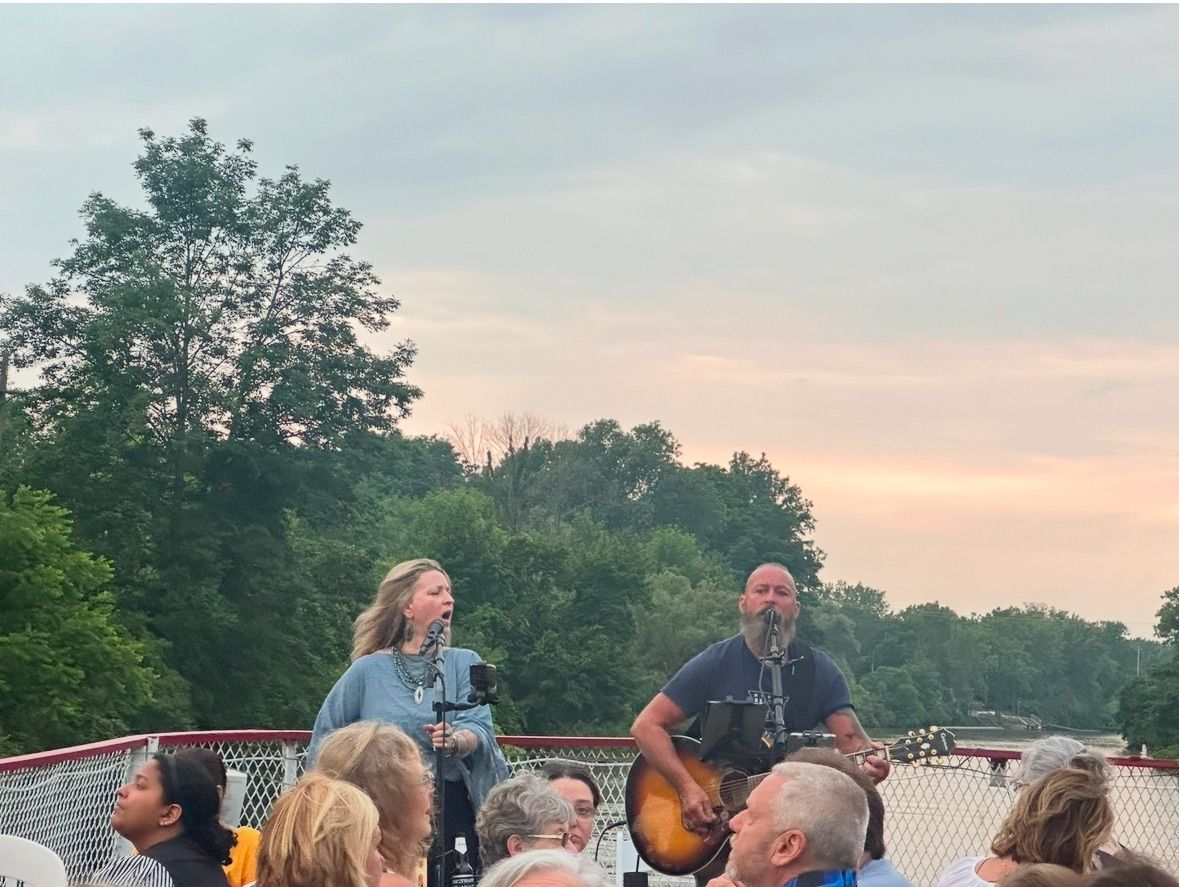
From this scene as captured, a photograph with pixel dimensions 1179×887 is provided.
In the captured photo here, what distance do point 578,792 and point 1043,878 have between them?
290cm

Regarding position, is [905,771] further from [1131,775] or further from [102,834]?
[102,834]

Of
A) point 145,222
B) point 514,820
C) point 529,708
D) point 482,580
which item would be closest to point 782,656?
point 514,820

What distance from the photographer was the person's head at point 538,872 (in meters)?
2.65

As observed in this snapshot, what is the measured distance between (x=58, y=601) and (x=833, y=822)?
29.4 meters

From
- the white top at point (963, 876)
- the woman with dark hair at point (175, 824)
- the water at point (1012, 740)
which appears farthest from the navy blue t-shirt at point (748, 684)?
the woman with dark hair at point (175, 824)

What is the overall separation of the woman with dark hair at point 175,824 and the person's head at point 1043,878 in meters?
2.16

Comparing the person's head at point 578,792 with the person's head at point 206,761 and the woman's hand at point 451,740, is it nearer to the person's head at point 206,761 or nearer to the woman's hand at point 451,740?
the woman's hand at point 451,740

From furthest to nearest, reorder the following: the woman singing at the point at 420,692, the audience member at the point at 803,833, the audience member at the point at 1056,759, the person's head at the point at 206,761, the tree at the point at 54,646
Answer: the tree at the point at 54,646
the woman singing at the point at 420,692
the audience member at the point at 1056,759
the person's head at the point at 206,761
the audience member at the point at 803,833

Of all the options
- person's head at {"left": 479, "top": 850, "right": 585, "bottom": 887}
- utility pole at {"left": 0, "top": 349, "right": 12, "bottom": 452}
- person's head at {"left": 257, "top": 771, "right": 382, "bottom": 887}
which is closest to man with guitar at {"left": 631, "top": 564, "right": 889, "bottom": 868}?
person's head at {"left": 257, "top": 771, "right": 382, "bottom": 887}

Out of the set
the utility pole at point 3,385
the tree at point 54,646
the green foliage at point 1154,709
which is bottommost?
the green foliage at point 1154,709

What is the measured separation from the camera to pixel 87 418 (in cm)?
3372

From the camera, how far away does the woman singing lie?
5.68 meters

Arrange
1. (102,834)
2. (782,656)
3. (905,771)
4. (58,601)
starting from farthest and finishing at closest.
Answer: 1. (58,601)
2. (905,771)
3. (102,834)
4. (782,656)

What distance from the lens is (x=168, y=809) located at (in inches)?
161
